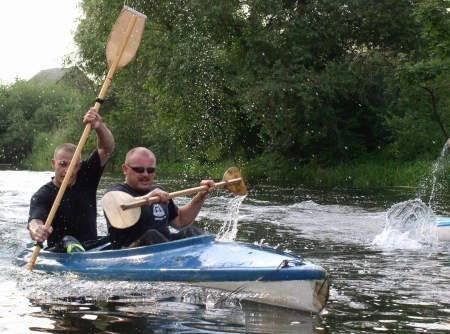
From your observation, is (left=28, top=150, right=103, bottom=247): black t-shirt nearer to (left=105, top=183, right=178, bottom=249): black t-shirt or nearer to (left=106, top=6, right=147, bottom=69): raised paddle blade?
(left=105, top=183, right=178, bottom=249): black t-shirt

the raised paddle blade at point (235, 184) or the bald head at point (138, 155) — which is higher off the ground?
the bald head at point (138, 155)

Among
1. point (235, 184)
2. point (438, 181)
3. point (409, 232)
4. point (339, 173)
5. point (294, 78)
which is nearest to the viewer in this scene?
point (235, 184)

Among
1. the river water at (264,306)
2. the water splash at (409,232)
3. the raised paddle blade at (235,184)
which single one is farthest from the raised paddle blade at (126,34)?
the water splash at (409,232)

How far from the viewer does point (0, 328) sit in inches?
199

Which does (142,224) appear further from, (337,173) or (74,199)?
(337,173)

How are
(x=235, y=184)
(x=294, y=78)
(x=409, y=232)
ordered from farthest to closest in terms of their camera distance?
1. (x=294, y=78)
2. (x=409, y=232)
3. (x=235, y=184)

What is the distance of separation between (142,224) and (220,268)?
38.4 inches

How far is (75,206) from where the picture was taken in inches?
272

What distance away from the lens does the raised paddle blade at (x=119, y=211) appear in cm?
610

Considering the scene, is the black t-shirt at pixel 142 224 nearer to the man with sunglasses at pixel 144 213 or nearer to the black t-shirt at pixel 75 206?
the man with sunglasses at pixel 144 213

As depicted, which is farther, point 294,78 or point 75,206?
point 294,78

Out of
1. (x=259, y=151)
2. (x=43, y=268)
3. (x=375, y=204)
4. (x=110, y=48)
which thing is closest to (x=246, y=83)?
(x=259, y=151)

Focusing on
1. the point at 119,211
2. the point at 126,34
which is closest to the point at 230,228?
the point at 126,34

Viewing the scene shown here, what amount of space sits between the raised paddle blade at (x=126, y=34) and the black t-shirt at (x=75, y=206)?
130 centimetres
